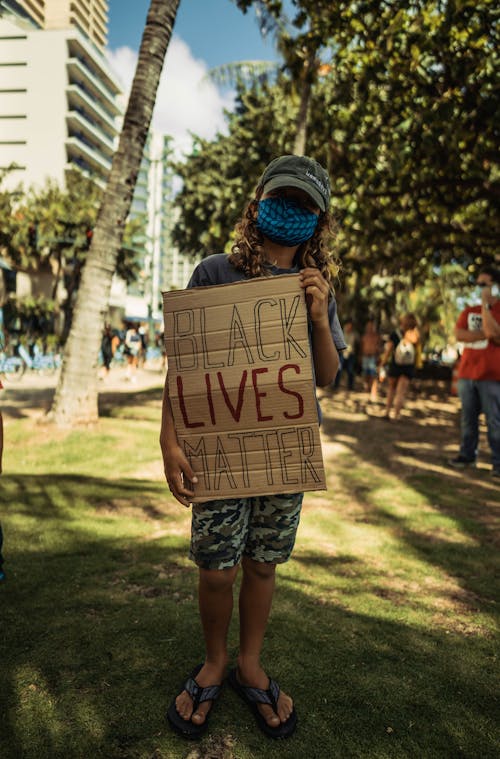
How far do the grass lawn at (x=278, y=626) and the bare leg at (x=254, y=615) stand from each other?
5.5 inches

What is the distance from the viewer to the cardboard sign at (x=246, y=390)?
197 cm

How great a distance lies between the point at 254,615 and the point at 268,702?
0.31 meters

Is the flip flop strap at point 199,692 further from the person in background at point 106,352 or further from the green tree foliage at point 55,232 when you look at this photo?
the green tree foliage at point 55,232

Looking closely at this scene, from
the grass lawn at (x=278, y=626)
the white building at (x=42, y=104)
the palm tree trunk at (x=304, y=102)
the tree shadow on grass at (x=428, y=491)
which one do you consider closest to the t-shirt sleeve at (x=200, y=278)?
the grass lawn at (x=278, y=626)

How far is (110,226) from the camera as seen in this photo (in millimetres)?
7445

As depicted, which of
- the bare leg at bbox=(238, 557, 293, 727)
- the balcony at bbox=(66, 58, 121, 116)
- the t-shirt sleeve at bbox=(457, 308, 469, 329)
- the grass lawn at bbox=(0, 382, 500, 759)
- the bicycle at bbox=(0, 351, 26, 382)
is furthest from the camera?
the balcony at bbox=(66, 58, 121, 116)

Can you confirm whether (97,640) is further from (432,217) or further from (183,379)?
(432,217)

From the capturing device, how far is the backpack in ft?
33.5

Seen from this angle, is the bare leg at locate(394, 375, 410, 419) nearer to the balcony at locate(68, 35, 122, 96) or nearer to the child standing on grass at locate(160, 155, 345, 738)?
the child standing on grass at locate(160, 155, 345, 738)

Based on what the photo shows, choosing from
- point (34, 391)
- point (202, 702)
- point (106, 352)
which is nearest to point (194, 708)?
point (202, 702)

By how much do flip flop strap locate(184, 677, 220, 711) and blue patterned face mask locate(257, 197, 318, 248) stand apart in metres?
1.72

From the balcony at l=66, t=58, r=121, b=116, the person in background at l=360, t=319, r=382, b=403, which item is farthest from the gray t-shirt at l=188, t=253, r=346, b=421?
the balcony at l=66, t=58, r=121, b=116

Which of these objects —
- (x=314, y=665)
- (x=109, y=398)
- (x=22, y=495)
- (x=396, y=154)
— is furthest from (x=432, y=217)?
(x=314, y=665)

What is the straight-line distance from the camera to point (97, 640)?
2.59 m
